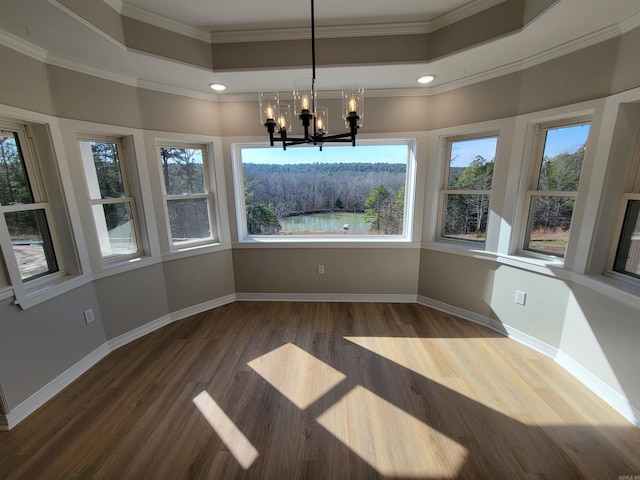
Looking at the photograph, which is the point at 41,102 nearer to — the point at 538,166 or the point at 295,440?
the point at 295,440

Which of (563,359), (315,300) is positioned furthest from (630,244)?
(315,300)

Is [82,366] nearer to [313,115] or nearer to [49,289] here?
[49,289]

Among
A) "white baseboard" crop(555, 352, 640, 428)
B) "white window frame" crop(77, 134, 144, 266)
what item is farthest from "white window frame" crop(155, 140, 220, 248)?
"white baseboard" crop(555, 352, 640, 428)

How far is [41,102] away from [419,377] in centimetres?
363

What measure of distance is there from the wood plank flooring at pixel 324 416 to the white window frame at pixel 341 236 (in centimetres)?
121

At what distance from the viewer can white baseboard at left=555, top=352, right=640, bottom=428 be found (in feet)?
5.80

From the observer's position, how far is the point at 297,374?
224 cm

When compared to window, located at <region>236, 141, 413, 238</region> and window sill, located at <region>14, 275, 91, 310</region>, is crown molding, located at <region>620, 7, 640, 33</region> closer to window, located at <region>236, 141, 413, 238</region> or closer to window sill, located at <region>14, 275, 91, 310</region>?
window, located at <region>236, 141, 413, 238</region>

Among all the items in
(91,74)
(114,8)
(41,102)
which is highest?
(114,8)

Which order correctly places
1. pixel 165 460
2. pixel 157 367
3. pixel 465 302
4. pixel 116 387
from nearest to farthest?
pixel 165 460, pixel 116 387, pixel 157 367, pixel 465 302

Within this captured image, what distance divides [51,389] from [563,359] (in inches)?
164

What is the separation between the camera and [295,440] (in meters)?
1.68

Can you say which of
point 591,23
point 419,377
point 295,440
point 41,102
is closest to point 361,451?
point 295,440

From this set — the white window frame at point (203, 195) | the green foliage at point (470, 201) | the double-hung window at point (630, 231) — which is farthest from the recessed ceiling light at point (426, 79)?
the white window frame at point (203, 195)
